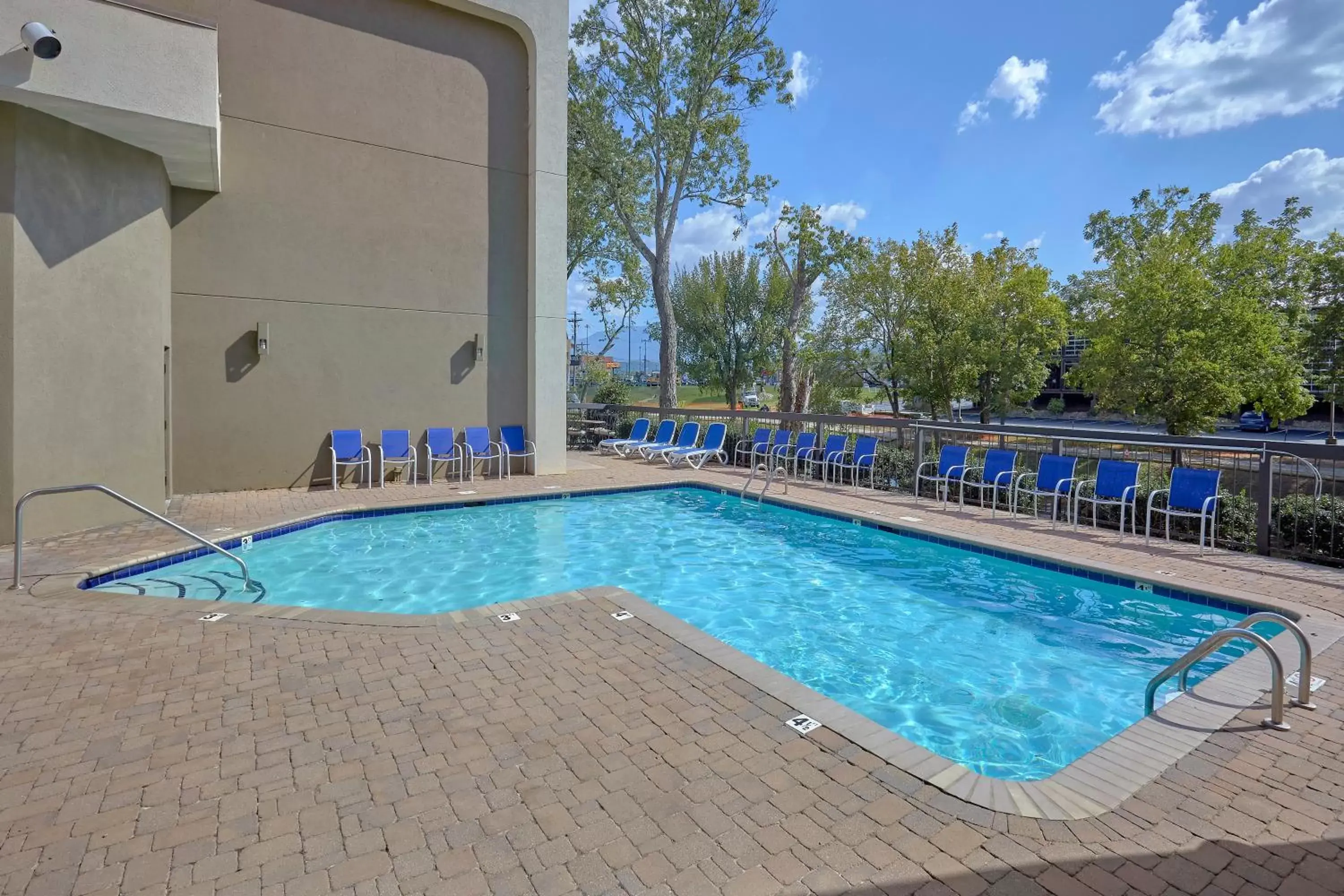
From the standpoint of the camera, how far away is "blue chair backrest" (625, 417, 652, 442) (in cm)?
1411

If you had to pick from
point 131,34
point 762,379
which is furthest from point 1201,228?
point 131,34

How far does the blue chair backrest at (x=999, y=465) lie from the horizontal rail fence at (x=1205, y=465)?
22 centimetres

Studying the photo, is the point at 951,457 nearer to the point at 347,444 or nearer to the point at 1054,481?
the point at 1054,481

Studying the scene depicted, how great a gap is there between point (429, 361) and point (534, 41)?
5.31 meters

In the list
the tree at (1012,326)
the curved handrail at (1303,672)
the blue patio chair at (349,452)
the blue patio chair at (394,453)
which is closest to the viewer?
the curved handrail at (1303,672)

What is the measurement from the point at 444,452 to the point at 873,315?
51.9 ft

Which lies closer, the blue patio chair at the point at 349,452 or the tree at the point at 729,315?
the blue patio chair at the point at 349,452

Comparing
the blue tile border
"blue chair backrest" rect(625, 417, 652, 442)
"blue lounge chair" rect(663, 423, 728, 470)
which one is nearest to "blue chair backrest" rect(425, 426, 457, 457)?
the blue tile border

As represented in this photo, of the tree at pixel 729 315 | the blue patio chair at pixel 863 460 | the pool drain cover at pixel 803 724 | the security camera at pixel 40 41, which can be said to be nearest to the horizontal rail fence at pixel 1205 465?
the blue patio chair at pixel 863 460

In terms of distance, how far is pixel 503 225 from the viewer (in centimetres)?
1131

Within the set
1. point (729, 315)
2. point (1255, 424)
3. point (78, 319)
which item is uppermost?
point (729, 315)

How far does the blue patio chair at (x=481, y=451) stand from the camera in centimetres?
1101

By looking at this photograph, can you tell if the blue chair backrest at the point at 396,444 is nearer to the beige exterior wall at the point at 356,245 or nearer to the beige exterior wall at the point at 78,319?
the beige exterior wall at the point at 356,245

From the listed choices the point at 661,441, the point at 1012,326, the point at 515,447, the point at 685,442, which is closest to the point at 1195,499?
the point at 685,442
